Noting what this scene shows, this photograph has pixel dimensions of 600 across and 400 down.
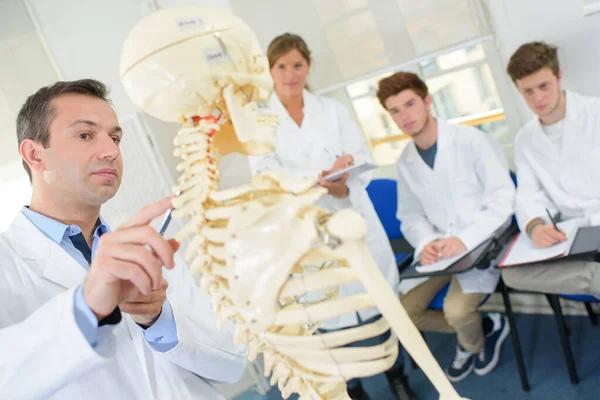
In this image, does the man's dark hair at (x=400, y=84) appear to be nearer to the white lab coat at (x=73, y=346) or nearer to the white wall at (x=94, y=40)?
the white wall at (x=94, y=40)

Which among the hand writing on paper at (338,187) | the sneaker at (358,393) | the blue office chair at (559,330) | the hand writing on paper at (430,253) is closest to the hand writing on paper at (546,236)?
the blue office chair at (559,330)

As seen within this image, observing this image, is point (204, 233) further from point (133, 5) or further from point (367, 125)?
point (133, 5)

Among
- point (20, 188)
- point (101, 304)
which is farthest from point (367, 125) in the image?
point (101, 304)

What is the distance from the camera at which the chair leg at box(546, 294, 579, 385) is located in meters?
1.89

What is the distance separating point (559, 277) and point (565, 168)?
454 mm

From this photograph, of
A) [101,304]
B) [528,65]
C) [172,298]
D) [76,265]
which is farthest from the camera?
[528,65]

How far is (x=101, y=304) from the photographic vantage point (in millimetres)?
682

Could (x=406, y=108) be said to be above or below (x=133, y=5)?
below

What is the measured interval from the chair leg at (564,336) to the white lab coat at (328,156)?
635 millimetres

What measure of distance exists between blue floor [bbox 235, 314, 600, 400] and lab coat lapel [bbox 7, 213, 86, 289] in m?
1.84

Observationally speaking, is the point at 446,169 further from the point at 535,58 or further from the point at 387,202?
the point at 535,58

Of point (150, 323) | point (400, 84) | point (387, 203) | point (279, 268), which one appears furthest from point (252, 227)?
point (387, 203)

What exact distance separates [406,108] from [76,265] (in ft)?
5.17

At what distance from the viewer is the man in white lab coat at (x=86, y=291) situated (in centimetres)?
69
